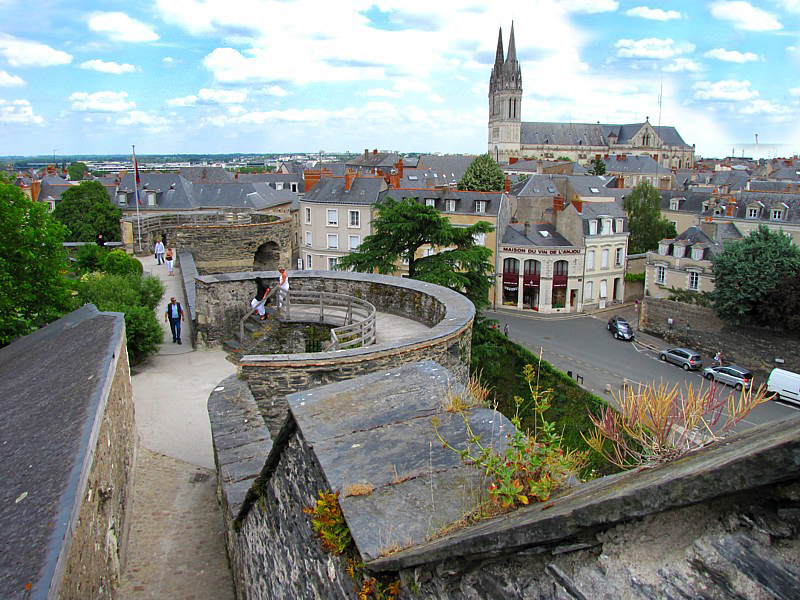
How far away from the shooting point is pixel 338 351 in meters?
9.12

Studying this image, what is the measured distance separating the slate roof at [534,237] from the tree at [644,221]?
34.1 feet

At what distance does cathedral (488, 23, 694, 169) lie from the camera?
118750mm

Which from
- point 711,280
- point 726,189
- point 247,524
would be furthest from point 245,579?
point 726,189

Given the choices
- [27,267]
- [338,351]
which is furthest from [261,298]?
[27,267]

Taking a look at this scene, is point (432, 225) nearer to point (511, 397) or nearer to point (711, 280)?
point (511, 397)

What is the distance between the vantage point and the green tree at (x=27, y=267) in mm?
14953

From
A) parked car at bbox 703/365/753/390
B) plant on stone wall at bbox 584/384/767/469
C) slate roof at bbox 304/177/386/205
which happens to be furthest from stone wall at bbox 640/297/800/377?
plant on stone wall at bbox 584/384/767/469

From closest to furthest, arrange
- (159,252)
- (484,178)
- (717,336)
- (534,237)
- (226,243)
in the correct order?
1. (226,243)
2. (159,252)
3. (717,336)
4. (534,237)
5. (484,178)

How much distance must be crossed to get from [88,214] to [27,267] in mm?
34396

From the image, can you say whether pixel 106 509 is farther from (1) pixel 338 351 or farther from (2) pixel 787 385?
(2) pixel 787 385

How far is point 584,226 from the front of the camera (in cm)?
4191

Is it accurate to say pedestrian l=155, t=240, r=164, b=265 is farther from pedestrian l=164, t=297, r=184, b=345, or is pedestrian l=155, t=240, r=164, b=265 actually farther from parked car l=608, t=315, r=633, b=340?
parked car l=608, t=315, r=633, b=340

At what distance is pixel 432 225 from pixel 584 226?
22.5m

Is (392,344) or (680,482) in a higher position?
(680,482)
